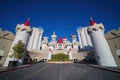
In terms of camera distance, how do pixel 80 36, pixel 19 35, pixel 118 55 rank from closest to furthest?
pixel 118 55
pixel 19 35
pixel 80 36

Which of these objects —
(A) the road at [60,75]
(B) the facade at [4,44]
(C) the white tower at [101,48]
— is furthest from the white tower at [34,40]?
(A) the road at [60,75]

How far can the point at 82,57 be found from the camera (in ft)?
133

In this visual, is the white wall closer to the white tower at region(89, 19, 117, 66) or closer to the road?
the white tower at region(89, 19, 117, 66)

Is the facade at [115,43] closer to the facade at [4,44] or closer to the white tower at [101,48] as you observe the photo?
the white tower at [101,48]

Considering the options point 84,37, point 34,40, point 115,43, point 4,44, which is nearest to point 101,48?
point 115,43

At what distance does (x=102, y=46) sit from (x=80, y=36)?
47146mm

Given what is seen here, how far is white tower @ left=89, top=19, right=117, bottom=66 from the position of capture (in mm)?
16812

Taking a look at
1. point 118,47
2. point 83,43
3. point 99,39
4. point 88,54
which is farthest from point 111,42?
point 83,43

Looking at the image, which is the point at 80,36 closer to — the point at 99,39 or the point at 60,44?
the point at 60,44

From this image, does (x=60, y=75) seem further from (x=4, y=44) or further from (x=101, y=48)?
(x=4, y=44)

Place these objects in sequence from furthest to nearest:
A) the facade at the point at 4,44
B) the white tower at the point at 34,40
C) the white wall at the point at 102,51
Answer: the white tower at the point at 34,40 < the facade at the point at 4,44 < the white wall at the point at 102,51

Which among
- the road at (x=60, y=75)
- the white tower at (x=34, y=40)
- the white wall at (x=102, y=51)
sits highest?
the white tower at (x=34, y=40)

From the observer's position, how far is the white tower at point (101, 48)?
55.2 ft

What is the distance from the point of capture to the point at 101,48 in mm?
18031
